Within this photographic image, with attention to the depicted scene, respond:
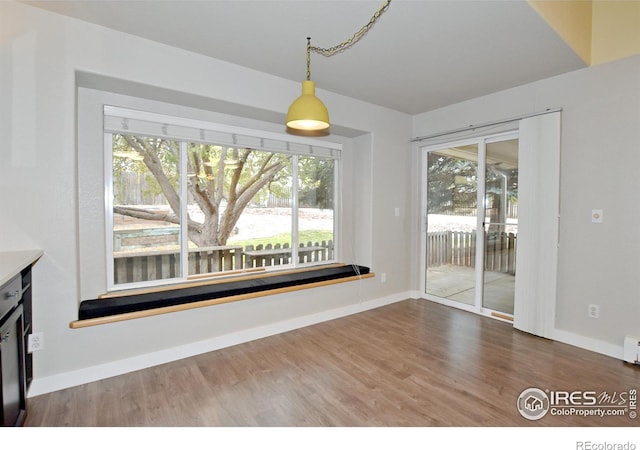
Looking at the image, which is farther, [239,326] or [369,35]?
[239,326]

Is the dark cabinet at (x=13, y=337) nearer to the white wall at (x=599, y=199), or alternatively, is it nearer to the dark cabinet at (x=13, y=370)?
the dark cabinet at (x=13, y=370)

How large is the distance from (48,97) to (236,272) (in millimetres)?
2147

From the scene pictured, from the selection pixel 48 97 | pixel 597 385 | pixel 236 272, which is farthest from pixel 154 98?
pixel 597 385

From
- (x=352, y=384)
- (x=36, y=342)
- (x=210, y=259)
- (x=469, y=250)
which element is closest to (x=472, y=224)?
(x=469, y=250)

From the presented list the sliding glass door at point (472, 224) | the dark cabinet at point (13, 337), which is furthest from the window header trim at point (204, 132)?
the sliding glass door at point (472, 224)

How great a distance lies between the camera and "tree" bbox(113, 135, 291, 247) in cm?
290

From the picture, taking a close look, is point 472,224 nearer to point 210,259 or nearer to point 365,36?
point 365,36

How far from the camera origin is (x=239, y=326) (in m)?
3.04

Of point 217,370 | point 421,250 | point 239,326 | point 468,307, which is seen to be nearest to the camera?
point 217,370

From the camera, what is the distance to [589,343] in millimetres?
2902

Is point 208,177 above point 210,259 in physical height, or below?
above

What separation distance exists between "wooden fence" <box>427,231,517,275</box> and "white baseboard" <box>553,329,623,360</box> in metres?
0.76

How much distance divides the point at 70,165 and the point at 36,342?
1.25 m
